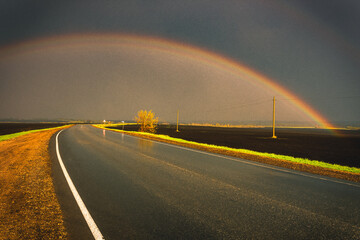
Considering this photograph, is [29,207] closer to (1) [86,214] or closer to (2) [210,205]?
(1) [86,214]

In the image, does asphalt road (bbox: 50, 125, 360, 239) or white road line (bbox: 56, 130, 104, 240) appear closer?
white road line (bbox: 56, 130, 104, 240)

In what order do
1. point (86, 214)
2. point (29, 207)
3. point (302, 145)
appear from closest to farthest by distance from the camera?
point (86, 214)
point (29, 207)
point (302, 145)

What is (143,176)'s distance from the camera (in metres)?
6.42

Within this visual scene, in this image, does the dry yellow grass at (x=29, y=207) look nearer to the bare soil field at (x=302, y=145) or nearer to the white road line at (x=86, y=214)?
the white road line at (x=86, y=214)

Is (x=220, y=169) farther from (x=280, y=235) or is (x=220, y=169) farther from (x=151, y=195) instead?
(x=280, y=235)

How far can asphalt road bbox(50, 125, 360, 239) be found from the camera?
3.17 meters

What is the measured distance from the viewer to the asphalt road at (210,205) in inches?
125

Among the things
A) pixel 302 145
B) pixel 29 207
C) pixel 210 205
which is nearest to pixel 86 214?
pixel 29 207

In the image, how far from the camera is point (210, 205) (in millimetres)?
4203

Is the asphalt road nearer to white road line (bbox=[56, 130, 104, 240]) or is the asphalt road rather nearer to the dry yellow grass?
white road line (bbox=[56, 130, 104, 240])

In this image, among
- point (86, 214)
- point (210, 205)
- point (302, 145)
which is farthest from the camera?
point (302, 145)

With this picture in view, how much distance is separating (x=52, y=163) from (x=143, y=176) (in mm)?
4543

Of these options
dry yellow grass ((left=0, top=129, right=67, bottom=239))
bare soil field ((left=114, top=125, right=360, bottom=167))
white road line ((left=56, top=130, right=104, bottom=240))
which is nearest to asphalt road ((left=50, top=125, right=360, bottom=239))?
white road line ((left=56, top=130, right=104, bottom=240))

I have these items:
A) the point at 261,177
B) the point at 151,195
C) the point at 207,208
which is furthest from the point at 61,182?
the point at 261,177
